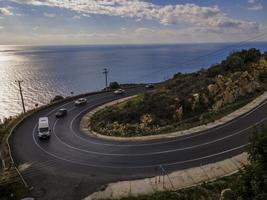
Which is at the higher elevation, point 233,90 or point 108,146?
point 233,90

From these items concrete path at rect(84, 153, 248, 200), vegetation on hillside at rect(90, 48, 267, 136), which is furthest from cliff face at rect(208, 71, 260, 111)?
concrete path at rect(84, 153, 248, 200)

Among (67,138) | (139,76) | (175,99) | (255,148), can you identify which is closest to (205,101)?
(175,99)

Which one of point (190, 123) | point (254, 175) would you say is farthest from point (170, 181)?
point (190, 123)

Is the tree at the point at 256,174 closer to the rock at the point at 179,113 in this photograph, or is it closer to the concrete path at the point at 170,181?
the concrete path at the point at 170,181

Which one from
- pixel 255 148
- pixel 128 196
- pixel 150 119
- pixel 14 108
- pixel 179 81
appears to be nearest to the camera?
pixel 255 148

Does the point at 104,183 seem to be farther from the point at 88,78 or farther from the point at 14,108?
the point at 88,78

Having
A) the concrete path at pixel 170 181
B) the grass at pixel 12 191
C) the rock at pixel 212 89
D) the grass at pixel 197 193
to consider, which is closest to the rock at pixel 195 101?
the rock at pixel 212 89

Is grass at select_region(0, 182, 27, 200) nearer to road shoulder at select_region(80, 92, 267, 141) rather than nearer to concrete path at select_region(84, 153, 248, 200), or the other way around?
concrete path at select_region(84, 153, 248, 200)
